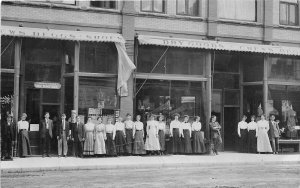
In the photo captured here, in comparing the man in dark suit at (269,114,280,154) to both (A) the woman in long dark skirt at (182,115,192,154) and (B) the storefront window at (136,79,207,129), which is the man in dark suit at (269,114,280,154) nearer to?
(B) the storefront window at (136,79,207,129)

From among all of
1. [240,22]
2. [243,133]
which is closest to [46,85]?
[243,133]

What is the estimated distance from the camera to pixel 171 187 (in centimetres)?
1095

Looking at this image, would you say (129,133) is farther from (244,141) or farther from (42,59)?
(244,141)

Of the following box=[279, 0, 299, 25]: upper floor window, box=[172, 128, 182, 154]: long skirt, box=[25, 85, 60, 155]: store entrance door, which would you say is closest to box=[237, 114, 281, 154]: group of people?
box=[172, 128, 182, 154]: long skirt

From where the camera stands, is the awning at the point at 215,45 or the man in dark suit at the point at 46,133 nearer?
the man in dark suit at the point at 46,133

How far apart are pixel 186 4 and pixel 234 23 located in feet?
8.31

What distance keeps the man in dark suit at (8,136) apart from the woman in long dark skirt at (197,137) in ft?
25.3

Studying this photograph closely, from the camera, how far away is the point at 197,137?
69.3 feet

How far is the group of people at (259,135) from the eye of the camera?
867 inches

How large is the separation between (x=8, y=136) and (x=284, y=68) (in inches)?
541

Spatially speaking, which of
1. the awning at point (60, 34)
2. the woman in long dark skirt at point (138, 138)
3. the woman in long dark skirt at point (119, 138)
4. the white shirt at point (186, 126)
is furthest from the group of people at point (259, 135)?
the awning at point (60, 34)

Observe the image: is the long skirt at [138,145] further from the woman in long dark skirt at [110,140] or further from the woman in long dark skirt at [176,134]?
the woman in long dark skirt at [176,134]

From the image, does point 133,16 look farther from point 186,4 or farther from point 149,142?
point 149,142

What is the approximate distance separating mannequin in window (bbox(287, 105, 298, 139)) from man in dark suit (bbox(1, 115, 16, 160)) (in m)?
13.2
